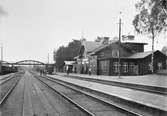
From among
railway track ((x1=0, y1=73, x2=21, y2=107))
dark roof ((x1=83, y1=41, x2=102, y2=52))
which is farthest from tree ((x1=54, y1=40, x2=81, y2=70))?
railway track ((x1=0, y1=73, x2=21, y2=107))

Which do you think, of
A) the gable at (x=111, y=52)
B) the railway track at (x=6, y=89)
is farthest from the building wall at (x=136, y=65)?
the railway track at (x=6, y=89)

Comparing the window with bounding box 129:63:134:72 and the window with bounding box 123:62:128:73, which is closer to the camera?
the window with bounding box 123:62:128:73

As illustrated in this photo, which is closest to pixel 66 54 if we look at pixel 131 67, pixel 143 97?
pixel 131 67

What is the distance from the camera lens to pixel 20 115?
28.9 ft

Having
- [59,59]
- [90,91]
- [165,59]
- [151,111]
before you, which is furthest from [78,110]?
[59,59]

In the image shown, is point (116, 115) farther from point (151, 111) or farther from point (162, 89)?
point (162, 89)

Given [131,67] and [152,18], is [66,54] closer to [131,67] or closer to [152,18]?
[131,67]

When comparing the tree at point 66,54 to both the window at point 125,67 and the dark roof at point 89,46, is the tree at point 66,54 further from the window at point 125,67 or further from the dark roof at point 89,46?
the window at point 125,67

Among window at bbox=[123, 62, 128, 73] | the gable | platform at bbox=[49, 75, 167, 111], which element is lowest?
platform at bbox=[49, 75, 167, 111]

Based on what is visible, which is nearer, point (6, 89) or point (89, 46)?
point (6, 89)

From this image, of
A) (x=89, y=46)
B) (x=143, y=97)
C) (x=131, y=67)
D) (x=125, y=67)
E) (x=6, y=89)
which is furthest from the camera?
(x=89, y=46)

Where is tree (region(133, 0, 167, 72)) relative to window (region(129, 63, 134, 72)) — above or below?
above

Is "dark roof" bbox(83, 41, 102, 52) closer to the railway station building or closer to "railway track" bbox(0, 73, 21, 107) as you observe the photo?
the railway station building

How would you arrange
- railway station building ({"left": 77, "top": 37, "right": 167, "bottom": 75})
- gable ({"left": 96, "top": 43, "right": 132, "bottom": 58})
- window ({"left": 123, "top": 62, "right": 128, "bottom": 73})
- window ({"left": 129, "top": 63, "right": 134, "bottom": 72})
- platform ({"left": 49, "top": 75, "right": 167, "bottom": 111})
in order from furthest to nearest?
1. gable ({"left": 96, "top": 43, "right": 132, "bottom": 58})
2. window ({"left": 129, "top": 63, "right": 134, "bottom": 72})
3. window ({"left": 123, "top": 62, "right": 128, "bottom": 73})
4. railway station building ({"left": 77, "top": 37, "right": 167, "bottom": 75})
5. platform ({"left": 49, "top": 75, "right": 167, "bottom": 111})
